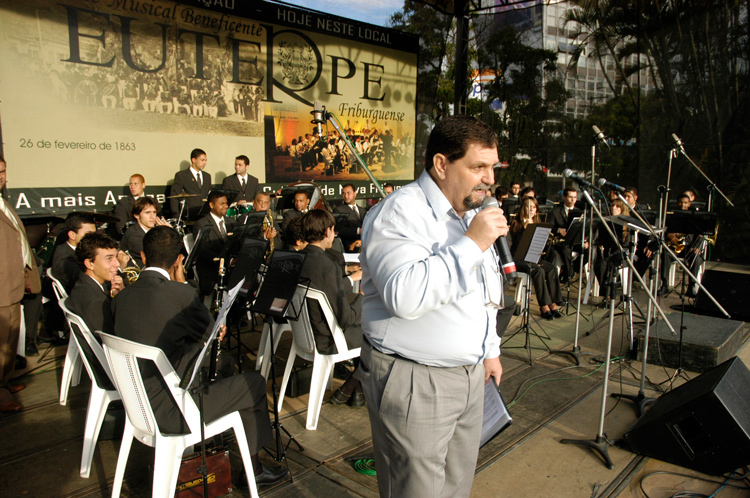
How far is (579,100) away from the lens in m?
13.3

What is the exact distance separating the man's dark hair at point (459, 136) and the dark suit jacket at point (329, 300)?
2.33 meters

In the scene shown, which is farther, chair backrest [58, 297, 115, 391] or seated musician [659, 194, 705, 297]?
seated musician [659, 194, 705, 297]

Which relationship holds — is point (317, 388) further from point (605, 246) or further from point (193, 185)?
point (193, 185)

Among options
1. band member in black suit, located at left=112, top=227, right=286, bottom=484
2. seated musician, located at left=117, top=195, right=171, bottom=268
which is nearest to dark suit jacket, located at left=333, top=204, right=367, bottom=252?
seated musician, located at left=117, top=195, right=171, bottom=268

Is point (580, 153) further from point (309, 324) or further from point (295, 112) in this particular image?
point (309, 324)

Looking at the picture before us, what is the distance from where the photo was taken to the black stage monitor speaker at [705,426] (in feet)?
9.78

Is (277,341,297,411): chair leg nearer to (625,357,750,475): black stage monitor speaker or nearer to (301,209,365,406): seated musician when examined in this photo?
(301,209,365,406): seated musician

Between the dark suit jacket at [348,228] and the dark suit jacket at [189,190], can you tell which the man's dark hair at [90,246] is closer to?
the dark suit jacket at [348,228]

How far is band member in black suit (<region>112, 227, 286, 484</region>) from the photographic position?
2.66 meters

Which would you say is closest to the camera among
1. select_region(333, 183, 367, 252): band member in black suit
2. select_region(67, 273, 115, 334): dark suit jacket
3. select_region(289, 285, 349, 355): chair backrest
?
select_region(67, 273, 115, 334): dark suit jacket

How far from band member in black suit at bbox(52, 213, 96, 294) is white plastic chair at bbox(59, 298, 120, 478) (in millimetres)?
1899

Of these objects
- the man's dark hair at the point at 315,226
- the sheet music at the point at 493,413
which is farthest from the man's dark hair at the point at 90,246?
the sheet music at the point at 493,413

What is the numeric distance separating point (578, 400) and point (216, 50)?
8.55m

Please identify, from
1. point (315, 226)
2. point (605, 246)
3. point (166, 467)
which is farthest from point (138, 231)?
point (605, 246)
